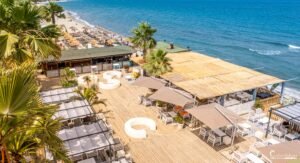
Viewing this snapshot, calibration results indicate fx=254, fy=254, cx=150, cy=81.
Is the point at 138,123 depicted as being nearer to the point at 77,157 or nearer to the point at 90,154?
the point at 90,154

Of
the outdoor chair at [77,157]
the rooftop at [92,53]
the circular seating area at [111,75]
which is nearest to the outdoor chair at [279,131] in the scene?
the outdoor chair at [77,157]

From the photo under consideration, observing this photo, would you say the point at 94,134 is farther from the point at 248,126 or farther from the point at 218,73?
the point at 218,73

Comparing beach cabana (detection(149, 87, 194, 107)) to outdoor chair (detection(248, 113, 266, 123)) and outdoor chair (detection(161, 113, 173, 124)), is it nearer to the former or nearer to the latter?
outdoor chair (detection(161, 113, 173, 124))

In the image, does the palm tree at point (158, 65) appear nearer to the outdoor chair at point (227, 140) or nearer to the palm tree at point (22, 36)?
the outdoor chair at point (227, 140)

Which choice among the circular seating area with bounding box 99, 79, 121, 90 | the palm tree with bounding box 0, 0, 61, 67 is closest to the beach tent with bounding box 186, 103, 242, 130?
the palm tree with bounding box 0, 0, 61, 67

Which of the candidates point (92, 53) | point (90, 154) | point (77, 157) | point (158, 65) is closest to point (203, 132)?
point (90, 154)

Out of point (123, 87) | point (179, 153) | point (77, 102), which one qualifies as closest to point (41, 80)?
point (123, 87)

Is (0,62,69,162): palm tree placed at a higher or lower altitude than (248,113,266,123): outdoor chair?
higher
